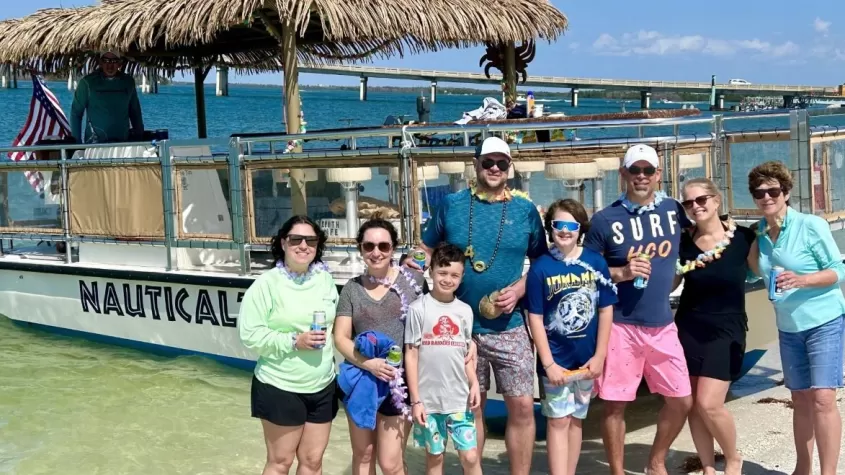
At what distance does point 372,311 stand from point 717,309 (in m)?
1.82

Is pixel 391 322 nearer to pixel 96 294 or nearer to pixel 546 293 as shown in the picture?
pixel 546 293

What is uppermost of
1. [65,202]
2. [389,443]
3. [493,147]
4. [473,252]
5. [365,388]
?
[493,147]

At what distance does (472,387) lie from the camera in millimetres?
4457

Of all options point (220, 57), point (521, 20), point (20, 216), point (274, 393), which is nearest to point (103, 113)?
point (20, 216)

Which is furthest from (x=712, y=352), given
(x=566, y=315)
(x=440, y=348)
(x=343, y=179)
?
(x=343, y=179)

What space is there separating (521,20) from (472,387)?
17.1ft

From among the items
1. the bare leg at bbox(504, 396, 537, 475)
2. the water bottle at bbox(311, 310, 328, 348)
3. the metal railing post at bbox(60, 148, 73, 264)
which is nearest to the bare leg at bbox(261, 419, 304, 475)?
the water bottle at bbox(311, 310, 328, 348)

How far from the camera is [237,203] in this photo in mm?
7270

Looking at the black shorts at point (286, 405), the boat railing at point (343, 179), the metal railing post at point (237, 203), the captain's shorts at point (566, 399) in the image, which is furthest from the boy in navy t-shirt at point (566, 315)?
the metal railing post at point (237, 203)

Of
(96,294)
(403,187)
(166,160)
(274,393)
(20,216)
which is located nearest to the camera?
(274,393)

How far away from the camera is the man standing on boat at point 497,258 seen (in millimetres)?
4516

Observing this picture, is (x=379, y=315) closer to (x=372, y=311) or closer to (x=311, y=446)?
(x=372, y=311)

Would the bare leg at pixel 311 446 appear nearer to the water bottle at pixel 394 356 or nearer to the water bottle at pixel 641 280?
the water bottle at pixel 394 356

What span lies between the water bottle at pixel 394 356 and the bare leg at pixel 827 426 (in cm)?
220
